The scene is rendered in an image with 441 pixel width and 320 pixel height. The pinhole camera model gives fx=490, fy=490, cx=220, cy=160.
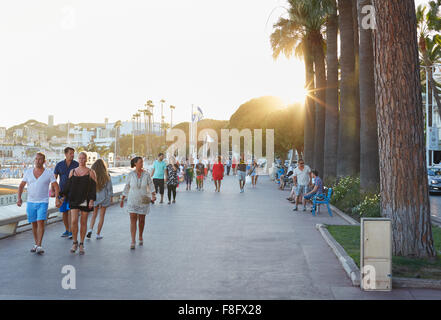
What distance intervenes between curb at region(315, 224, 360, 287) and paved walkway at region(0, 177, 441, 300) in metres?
0.10

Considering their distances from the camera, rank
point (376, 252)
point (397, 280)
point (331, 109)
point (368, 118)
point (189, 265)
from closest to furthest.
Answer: point (376, 252)
point (397, 280)
point (189, 265)
point (368, 118)
point (331, 109)

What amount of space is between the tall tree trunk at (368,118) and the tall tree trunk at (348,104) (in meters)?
3.33

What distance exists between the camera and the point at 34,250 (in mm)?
8055

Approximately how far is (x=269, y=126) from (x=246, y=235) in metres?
43.7

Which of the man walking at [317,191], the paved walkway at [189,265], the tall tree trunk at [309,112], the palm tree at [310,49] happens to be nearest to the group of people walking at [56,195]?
the paved walkway at [189,265]

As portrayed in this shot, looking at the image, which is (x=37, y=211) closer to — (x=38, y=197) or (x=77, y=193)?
(x=38, y=197)

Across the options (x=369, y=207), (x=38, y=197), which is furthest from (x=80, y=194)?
(x=369, y=207)

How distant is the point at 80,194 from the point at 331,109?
571 inches

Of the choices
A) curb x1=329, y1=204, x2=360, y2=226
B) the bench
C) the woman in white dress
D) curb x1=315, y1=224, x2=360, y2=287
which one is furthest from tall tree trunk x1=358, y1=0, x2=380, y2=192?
the bench

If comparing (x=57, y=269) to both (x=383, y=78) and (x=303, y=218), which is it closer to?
(x=383, y=78)

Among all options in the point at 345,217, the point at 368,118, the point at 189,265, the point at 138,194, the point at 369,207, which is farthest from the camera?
the point at 368,118

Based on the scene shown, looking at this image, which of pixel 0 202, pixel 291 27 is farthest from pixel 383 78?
pixel 291 27

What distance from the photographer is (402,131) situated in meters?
7.39

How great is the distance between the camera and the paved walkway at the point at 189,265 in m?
5.67
